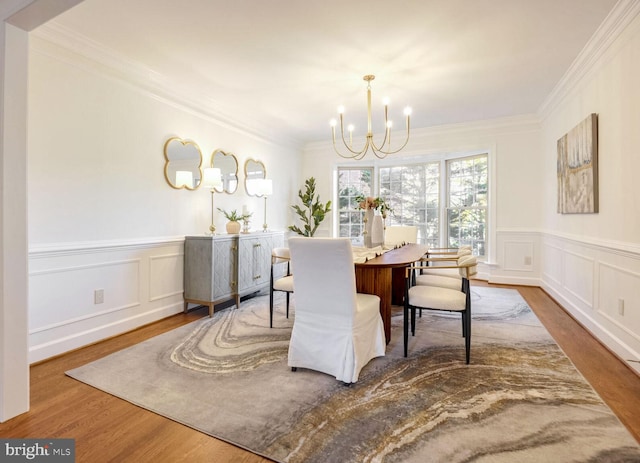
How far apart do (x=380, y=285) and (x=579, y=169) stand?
94.2 inches

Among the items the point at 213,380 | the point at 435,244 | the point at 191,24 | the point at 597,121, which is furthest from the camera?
the point at 435,244

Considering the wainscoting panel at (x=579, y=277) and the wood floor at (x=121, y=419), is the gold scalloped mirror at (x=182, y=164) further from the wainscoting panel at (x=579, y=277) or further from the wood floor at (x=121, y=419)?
the wainscoting panel at (x=579, y=277)

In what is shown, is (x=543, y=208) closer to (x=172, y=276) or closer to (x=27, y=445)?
(x=172, y=276)

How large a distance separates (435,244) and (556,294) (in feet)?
6.72

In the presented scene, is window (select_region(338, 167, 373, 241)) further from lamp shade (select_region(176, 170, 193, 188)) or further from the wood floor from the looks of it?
the wood floor

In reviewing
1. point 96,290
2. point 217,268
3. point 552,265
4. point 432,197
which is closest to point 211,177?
point 217,268

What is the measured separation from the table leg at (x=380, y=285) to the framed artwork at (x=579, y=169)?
6.57 ft

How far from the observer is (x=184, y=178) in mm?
3637

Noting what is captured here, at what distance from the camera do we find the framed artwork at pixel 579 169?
2.83m

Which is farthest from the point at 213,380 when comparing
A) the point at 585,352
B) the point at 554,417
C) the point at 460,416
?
the point at 585,352

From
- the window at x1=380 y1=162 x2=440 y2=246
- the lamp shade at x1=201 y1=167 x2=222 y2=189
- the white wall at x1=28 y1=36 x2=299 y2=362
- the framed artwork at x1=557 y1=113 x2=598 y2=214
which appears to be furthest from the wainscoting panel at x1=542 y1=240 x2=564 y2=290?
the white wall at x1=28 y1=36 x2=299 y2=362

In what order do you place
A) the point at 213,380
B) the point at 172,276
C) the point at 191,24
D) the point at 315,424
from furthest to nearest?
the point at 172,276, the point at 191,24, the point at 213,380, the point at 315,424

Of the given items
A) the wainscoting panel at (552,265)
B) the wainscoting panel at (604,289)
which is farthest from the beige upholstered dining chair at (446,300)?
the wainscoting panel at (552,265)

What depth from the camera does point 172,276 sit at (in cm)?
354
